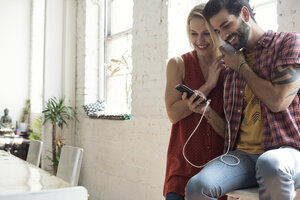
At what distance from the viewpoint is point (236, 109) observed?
174 centimetres

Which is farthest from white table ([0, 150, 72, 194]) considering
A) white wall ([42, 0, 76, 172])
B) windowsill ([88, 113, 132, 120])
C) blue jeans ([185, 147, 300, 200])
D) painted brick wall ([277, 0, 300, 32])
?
white wall ([42, 0, 76, 172])

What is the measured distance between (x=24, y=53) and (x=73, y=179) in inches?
300

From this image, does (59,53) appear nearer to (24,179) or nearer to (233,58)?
(24,179)

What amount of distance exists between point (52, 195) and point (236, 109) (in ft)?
3.41

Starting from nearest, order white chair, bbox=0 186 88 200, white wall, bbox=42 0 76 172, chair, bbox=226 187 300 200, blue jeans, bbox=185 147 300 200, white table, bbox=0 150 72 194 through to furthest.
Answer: white chair, bbox=0 186 88 200, blue jeans, bbox=185 147 300 200, chair, bbox=226 187 300 200, white table, bbox=0 150 72 194, white wall, bbox=42 0 76 172

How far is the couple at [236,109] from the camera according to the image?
1413mm

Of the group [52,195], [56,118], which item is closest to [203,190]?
[52,195]

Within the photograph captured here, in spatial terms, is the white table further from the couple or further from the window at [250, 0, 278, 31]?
the window at [250, 0, 278, 31]

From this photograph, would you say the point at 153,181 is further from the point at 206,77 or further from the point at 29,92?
the point at 29,92

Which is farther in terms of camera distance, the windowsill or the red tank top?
the windowsill

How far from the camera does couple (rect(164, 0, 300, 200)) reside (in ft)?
4.64

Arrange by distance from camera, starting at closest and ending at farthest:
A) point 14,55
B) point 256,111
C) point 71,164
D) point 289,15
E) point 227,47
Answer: point 256,111 < point 227,47 < point 289,15 < point 71,164 < point 14,55

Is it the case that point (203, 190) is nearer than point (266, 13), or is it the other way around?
point (203, 190)

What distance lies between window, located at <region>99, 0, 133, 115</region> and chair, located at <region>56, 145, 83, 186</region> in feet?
6.17
